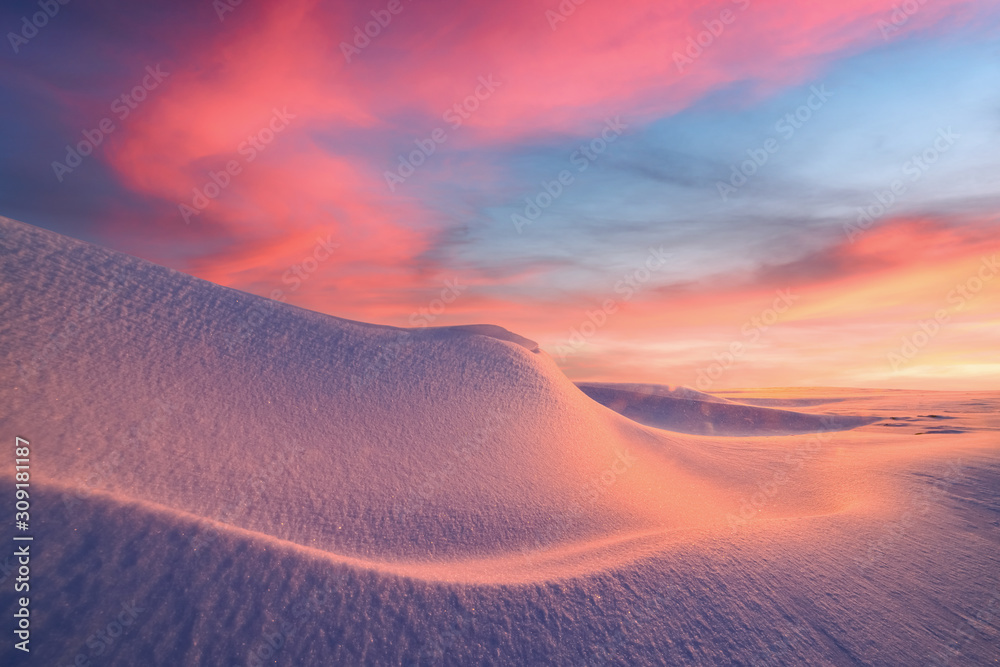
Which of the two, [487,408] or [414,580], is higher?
[487,408]

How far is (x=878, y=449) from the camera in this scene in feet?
21.0

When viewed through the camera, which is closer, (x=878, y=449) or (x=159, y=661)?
(x=159, y=661)

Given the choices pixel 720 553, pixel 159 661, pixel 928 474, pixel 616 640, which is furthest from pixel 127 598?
pixel 928 474

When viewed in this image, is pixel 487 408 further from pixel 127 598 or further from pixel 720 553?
pixel 127 598

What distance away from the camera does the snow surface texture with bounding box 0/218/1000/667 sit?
2197 millimetres

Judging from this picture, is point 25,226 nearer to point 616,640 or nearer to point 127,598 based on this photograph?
point 127,598

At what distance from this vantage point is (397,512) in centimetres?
324

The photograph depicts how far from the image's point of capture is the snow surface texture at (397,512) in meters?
2.20

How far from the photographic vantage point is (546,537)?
3.36 m

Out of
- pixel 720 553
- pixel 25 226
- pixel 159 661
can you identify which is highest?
pixel 25 226

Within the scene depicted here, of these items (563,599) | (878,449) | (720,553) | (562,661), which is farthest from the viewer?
(878,449)

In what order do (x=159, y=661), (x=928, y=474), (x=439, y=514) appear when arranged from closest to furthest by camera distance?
(x=159, y=661) → (x=439, y=514) → (x=928, y=474)

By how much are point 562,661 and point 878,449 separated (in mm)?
6115

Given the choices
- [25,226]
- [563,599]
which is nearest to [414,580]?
[563,599]
